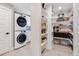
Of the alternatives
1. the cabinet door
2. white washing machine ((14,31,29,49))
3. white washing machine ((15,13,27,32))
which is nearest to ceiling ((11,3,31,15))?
white washing machine ((15,13,27,32))

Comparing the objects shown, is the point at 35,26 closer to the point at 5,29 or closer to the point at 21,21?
the point at 5,29

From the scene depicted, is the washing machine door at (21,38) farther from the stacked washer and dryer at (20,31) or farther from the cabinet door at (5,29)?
the cabinet door at (5,29)

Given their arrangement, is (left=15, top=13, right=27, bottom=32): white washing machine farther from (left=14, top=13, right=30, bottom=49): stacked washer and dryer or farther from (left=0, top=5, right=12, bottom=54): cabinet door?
(left=0, top=5, right=12, bottom=54): cabinet door

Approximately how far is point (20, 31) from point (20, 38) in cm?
27

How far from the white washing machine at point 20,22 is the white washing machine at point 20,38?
0.19 meters

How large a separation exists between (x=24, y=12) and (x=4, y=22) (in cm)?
113

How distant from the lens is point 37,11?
6.04 feet

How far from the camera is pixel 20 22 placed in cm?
374

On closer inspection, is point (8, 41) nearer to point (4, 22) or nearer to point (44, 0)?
point (4, 22)

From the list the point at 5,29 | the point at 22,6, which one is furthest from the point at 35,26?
the point at 5,29

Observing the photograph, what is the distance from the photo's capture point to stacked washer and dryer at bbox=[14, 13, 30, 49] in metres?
3.53

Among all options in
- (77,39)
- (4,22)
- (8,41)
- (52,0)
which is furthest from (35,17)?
(8,41)

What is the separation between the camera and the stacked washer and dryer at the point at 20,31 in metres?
3.53

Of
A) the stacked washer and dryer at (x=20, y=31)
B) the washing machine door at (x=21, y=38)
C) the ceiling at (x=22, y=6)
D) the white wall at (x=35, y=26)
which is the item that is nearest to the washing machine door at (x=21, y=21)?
the stacked washer and dryer at (x=20, y=31)
